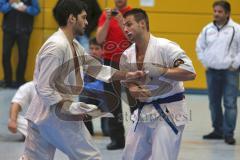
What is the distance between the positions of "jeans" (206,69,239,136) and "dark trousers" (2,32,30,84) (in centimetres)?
457

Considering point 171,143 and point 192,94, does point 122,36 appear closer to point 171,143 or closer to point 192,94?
point 171,143

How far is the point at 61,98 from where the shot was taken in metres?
4.25

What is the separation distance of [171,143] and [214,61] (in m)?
3.09

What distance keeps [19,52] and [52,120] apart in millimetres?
7063

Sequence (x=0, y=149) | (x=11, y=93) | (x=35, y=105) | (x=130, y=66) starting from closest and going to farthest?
1. (x=35, y=105)
2. (x=130, y=66)
3. (x=0, y=149)
4. (x=11, y=93)

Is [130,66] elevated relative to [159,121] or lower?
elevated

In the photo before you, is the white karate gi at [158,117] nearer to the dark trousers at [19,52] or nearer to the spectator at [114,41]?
the spectator at [114,41]

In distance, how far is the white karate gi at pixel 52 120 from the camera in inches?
166

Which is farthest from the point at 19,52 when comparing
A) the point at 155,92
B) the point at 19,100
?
the point at 155,92

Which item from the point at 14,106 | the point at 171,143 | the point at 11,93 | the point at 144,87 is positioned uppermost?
the point at 144,87

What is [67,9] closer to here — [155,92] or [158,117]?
[155,92]

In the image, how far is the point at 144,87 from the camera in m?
4.68

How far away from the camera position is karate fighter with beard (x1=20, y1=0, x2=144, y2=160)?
4.24 m

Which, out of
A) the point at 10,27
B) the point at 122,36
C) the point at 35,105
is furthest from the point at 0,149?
the point at 10,27
